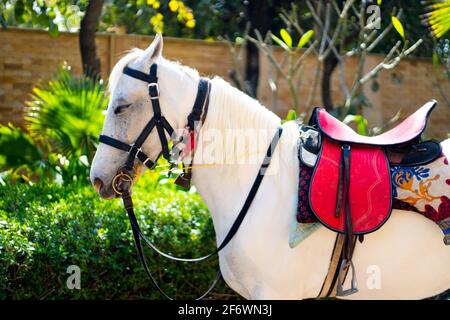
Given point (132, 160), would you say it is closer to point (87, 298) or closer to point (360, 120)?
point (87, 298)

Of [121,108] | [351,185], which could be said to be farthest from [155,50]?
[351,185]

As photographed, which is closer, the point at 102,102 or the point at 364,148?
the point at 364,148

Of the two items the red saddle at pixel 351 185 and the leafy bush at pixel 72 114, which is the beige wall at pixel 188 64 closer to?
the leafy bush at pixel 72 114

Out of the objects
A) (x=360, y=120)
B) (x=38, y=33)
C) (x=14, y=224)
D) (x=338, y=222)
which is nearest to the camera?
(x=338, y=222)

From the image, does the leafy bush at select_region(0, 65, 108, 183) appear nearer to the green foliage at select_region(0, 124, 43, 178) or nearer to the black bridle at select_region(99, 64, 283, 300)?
the green foliage at select_region(0, 124, 43, 178)

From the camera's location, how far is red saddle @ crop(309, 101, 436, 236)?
3.19m

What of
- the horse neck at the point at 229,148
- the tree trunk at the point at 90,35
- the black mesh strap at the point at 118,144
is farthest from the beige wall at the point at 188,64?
the black mesh strap at the point at 118,144

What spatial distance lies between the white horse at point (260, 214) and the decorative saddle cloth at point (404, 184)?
0.07 meters

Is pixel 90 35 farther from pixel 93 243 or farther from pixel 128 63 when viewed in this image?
pixel 128 63

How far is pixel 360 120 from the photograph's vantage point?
591 cm

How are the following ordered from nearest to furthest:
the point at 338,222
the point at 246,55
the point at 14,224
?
the point at 338,222 → the point at 14,224 → the point at 246,55

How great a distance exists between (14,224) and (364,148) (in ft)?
7.36

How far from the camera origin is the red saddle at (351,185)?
3186 millimetres
